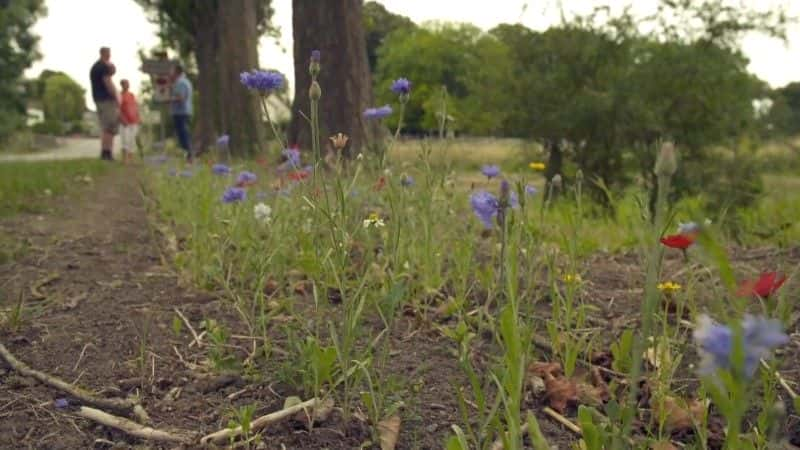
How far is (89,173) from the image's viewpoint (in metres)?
8.88

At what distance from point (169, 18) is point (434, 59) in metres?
36.8

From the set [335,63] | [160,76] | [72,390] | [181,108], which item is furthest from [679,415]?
[160,76]

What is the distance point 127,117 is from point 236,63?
6.23 ft

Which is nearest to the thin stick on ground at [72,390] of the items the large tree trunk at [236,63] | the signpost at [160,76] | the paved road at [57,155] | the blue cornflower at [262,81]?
the blue cornflower at [262,81]

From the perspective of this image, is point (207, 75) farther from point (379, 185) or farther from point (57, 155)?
point (379, 185)

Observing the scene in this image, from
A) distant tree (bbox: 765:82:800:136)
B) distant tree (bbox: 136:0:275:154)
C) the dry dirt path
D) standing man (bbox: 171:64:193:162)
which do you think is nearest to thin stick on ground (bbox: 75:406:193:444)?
the dry dirt path

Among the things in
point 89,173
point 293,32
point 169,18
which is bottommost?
point 89,173

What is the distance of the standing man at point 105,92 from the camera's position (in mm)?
10820

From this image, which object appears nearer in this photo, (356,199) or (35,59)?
(356,199)

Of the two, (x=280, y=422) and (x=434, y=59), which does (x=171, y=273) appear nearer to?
(x=280, y=422)

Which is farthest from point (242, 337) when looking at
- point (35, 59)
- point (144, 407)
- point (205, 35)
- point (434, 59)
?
point (434, 59)

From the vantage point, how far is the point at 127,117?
11891 mm

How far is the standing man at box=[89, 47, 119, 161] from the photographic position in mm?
10820

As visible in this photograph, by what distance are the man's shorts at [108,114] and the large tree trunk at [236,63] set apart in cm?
150
